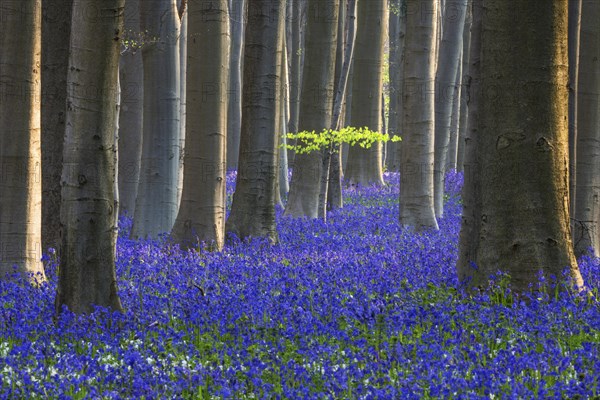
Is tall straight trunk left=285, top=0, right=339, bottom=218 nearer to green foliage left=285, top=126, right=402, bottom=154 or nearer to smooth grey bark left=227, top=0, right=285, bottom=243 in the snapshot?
green foliage left=285, top=126, right=402, bottom=154

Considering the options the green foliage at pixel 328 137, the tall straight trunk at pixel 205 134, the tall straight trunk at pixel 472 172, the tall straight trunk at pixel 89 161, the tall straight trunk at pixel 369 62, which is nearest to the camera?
the tall straight trunk at pixel 89 161

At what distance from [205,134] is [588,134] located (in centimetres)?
517

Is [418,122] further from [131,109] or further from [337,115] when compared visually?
[131,109]

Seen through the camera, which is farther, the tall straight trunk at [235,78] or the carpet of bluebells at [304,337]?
the tall straight trunk at [235,78]

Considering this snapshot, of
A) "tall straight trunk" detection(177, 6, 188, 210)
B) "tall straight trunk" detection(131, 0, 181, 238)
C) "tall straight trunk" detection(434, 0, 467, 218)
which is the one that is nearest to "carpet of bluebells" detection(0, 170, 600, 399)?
"tall straight trunk" detection(131, 0, 181, 238)

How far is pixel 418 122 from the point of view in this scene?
49.5ft

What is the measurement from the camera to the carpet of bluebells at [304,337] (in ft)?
17.2

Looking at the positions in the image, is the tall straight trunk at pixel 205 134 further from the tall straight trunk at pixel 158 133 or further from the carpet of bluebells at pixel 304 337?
the carpet of bluebells at pixel 304 337

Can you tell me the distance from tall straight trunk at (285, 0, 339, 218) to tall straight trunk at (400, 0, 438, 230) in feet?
5.95

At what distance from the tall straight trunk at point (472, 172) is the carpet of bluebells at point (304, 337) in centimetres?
35

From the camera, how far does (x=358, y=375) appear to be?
5383mm

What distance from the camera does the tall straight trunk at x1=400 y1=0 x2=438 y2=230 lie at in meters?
15.1

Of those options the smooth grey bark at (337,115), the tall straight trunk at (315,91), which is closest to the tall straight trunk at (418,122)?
the smooth grey bark at (337,115)

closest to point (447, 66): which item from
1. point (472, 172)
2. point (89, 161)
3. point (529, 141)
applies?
point (472, 172)
